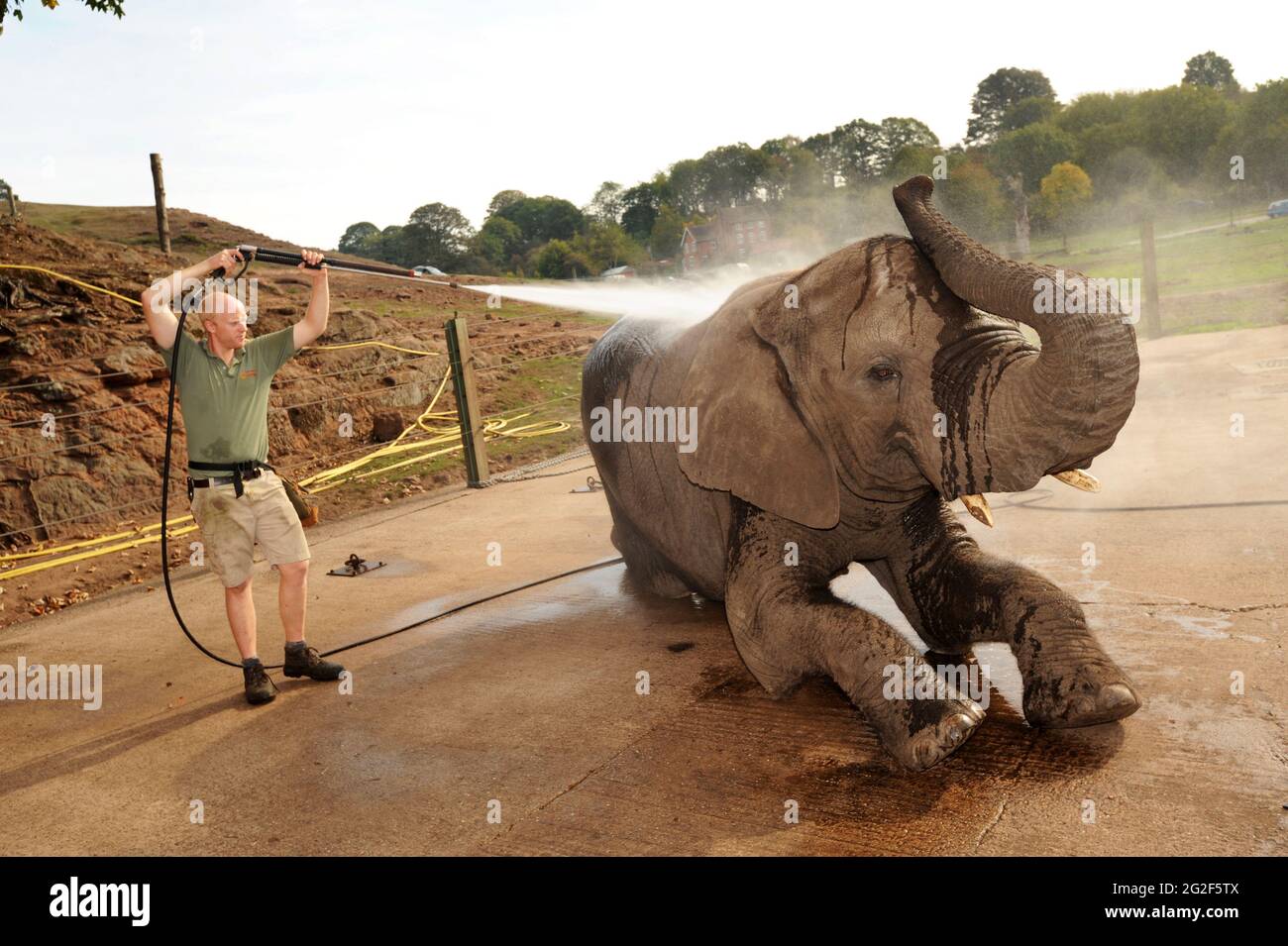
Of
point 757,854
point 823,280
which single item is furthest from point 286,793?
point 823,280

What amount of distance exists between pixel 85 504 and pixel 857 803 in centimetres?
898

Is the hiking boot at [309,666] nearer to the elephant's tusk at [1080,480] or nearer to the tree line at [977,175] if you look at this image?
the elephant's tusk at [1080,480]

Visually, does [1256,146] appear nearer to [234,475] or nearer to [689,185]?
[689,185]

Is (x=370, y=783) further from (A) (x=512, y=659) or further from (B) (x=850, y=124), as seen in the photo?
(B) (x=850, y=124)

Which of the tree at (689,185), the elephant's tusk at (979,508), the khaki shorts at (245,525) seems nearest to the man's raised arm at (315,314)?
the khaki shorts at (245,525)

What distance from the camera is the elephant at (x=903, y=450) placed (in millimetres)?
3432

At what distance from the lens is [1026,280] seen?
342 cm

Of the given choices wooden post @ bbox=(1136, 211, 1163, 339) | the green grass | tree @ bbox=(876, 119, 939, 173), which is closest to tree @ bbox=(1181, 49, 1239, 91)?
tree @ bbox=(876, 119, 939, 173)

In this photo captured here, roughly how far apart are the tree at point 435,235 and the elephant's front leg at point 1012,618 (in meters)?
74.2

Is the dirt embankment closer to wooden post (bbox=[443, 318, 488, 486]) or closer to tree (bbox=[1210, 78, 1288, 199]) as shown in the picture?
wooden post (bbox=[443, 318, 488, 486])

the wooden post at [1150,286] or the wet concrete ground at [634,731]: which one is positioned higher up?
the wooden post at [1150,286]

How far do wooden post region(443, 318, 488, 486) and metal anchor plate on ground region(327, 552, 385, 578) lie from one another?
3.02 m

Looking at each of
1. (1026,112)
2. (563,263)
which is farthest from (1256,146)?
(1026,112)

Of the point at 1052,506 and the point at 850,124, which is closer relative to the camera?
the point at 1052,506
